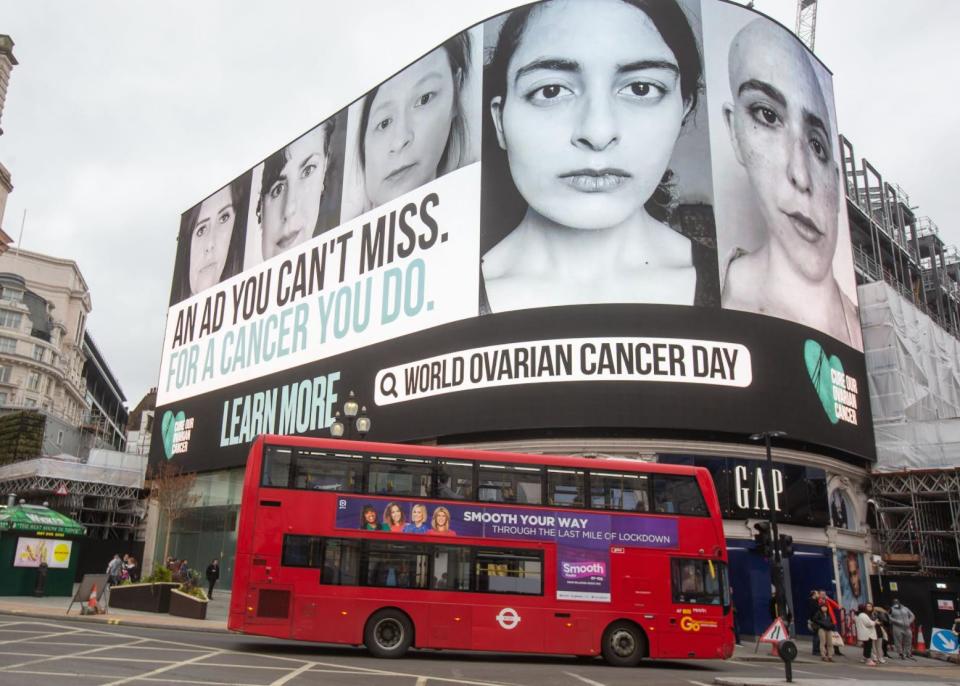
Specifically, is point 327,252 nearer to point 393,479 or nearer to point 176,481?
point 176,481

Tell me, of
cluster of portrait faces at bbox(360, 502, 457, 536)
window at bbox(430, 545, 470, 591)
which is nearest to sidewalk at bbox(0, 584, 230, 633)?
cluster of portrait faces at bbox(360, 502, 457, 536)

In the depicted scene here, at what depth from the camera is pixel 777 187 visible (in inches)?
1463

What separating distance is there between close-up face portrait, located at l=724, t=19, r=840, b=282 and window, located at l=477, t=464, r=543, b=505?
72.0 feet

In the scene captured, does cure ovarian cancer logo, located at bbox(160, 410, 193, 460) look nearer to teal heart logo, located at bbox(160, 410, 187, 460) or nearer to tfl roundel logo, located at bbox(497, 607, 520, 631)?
teal heart logo, located at bbox(160, 410, 187, 460)

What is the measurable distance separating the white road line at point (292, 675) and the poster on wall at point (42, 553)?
19786 mm

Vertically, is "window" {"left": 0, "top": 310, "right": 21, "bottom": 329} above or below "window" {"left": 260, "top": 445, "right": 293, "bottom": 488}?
above

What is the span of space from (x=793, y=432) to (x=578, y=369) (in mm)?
9308

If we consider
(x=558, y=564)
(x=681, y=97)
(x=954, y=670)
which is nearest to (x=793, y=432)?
(x=954, y=670)

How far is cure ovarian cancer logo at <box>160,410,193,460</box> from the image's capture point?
54.1 metres

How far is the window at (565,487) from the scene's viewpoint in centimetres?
1933

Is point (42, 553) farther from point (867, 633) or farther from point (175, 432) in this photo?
point (867, 633)

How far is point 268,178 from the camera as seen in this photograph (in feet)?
173

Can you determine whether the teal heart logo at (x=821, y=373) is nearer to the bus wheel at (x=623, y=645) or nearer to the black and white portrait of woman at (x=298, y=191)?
the bus wheel at (x=623, y=645)

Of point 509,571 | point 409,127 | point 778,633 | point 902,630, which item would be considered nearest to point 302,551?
point 509,571
